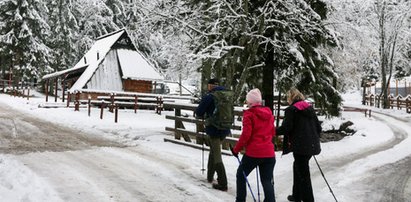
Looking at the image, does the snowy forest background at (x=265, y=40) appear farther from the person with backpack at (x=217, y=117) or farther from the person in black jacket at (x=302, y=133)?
the person in black jacket at (x=302, y=133)

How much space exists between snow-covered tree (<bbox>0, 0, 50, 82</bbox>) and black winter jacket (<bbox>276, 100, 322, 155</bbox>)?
3788 centimetres

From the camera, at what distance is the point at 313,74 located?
14.0m

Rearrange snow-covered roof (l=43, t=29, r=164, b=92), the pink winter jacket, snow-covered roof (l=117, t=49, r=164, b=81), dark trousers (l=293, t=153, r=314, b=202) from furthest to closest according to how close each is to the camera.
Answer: snow-covered roof (l=117, t=49, r=164, b=81) < snow-covered roof (l=43, t=29, r=164, b=92) < dark trousers (l=293, t=153, r=314, b=202) < the pink winter jacket

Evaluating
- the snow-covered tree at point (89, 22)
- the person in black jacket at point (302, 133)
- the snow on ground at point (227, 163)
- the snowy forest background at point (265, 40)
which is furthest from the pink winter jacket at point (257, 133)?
the snow-covered tree at point (89, 22)

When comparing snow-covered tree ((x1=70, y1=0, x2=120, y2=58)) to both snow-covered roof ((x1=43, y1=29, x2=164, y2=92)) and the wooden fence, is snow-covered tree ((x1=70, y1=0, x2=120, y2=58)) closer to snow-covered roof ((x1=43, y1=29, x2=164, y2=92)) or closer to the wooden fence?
snow-covered roof ((x1=43, y1=29, x2=164, y2=92))

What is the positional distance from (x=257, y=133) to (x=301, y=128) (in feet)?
2.51

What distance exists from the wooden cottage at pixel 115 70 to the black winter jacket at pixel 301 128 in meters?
24.1

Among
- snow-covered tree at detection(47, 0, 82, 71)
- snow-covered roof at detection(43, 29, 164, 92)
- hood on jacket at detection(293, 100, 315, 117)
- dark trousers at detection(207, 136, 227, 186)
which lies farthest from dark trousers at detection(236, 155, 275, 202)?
snow-covered tree at detection(47, 0, 82, 71)

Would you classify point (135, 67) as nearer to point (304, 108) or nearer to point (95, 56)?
point (95, 56)

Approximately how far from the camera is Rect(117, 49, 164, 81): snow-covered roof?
2972cm

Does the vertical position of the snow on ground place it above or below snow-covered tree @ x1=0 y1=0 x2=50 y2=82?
below

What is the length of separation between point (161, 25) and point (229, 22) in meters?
2.74

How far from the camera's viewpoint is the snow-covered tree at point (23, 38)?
126 feet

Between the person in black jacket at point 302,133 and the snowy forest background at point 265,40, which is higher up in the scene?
the snowy forest background at point 265,40
